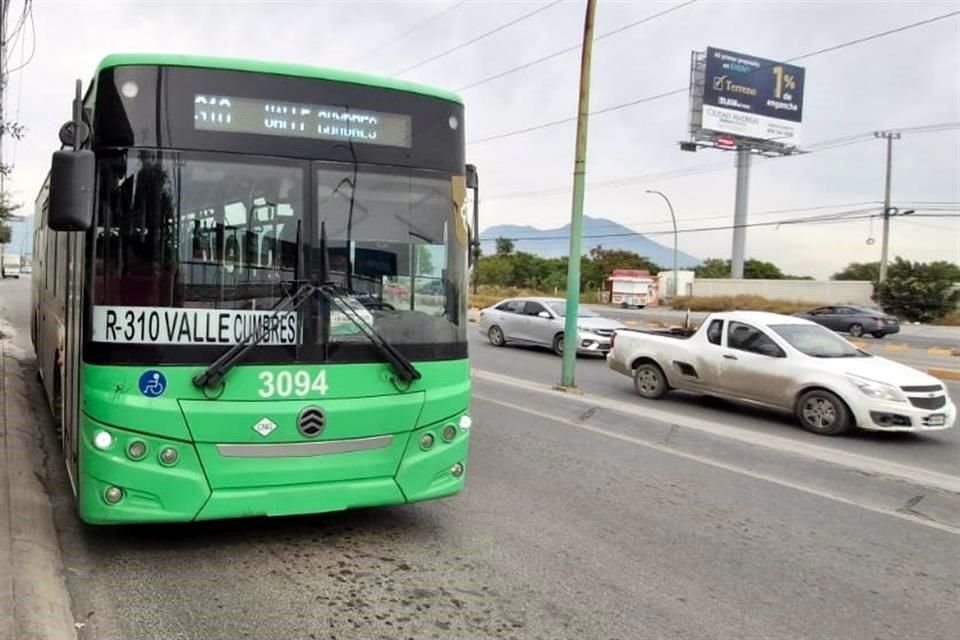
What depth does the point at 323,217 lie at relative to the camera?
4555 millimetres

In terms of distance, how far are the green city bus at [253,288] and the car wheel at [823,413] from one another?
7035mm

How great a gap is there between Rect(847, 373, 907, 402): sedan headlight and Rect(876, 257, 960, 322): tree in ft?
138

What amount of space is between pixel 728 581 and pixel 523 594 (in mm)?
1319

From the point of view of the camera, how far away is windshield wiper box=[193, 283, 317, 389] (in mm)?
4207

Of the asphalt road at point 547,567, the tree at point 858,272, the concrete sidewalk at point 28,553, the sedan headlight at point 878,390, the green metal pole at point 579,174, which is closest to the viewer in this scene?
the concrete sidewalk at point 28,553

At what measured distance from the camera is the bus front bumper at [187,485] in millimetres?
4145

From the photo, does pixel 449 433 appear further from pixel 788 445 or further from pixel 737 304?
pixel 737 304

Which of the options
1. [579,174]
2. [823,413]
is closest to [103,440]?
[823,413]

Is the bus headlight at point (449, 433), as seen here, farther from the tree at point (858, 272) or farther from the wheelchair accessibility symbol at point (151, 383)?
the tree at point (858, 272)

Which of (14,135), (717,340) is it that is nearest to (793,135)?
(717,340)

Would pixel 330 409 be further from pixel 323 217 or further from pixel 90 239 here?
pixel 90 239

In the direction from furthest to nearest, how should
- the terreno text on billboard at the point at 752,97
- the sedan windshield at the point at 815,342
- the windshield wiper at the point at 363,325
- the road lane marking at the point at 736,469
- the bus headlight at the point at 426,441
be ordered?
the terreno text on billboard at the point at 752,97 → the sedan windshield at the point at 815,342 → the road lane marking at the point at 736,469 → the bus headlight at the point at 426,441 → the windshield wiper at the point at 363,325

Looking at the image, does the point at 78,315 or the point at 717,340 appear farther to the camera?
the point at 717,340

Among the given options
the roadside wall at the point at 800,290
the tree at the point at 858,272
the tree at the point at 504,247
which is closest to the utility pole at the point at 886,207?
the roadside wall at the point at 800,290
